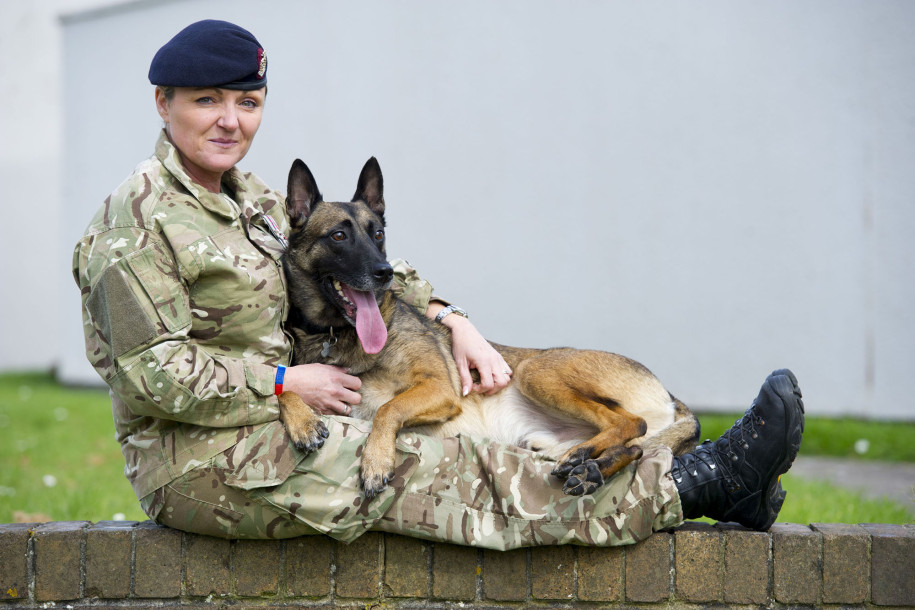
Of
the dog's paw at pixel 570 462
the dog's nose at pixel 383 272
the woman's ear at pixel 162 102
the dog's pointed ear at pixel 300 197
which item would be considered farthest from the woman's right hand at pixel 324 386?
the woman's ear at pixel 162 102

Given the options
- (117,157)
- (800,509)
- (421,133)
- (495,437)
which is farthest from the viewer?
(117,157)

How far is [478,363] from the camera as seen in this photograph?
3373mm

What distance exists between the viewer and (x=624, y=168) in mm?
→ 8383

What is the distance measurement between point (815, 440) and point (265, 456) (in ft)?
19.0

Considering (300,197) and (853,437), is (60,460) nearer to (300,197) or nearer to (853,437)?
(300,197)

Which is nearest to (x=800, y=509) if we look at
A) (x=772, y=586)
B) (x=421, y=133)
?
(x=772, y=586)

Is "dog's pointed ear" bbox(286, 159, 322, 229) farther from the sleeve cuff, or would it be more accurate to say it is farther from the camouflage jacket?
the sleeve cuff

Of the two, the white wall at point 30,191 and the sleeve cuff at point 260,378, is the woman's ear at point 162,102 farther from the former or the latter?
the white wall at point 30,191

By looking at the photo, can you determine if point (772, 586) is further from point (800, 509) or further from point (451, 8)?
point (451, 8)

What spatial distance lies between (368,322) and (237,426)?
0.72m

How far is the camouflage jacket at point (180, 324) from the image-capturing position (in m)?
2.46

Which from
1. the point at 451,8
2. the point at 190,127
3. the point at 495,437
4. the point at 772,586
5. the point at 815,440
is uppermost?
the point at 451,8

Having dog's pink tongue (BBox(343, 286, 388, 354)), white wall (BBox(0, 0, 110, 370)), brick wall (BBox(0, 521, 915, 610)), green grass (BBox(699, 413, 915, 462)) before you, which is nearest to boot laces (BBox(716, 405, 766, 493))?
brick wall (BBox(0, 521, 915, 610))

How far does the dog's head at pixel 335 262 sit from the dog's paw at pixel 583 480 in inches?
35.7
